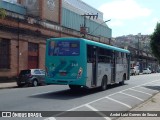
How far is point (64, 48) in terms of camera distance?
20031mm

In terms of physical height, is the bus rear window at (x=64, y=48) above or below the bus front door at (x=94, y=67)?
above

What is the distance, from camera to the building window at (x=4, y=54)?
111 ft

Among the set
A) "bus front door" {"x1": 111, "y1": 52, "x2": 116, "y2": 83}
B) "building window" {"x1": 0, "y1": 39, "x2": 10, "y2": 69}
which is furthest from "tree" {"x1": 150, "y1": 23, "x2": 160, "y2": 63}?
"building window" {"x1": 0, "y1": 39, "x2": 10, "y2": 69}

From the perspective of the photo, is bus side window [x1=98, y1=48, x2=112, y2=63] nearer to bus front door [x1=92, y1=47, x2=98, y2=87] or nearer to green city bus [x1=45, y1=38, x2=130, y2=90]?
green city bus [x1=45, y1=38, x2=130, y2=90]

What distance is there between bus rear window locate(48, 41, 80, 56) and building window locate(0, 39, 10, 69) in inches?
569

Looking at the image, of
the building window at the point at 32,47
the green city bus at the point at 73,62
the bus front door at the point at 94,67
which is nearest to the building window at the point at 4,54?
the building window at the point at 32,47

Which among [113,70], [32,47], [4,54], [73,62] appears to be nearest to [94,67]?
[73,62]

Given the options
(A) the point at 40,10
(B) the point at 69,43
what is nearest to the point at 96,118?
(B) the point at 69,43

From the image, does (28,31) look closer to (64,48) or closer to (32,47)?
(32,47)

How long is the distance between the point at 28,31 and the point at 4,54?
15.5ft

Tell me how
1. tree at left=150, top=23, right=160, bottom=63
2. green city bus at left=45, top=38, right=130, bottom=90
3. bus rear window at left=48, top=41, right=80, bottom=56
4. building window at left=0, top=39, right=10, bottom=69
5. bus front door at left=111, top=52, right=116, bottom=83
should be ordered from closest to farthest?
green city bus at left=45, top=38, right=130, bottom=90, bus rear window at left=48, top=41, right=80, bottom=56, bus front door at left=111, top=52, right=116, bottom=83, tree at left=150, top=23, right=160, bottom=63, building window at left=0, top=39, right=10, bottom=69

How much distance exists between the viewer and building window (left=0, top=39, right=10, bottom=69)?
33.9 m

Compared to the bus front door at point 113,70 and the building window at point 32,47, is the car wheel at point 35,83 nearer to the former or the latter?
the bus front door at point 113,70

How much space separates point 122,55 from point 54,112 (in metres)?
16.7
